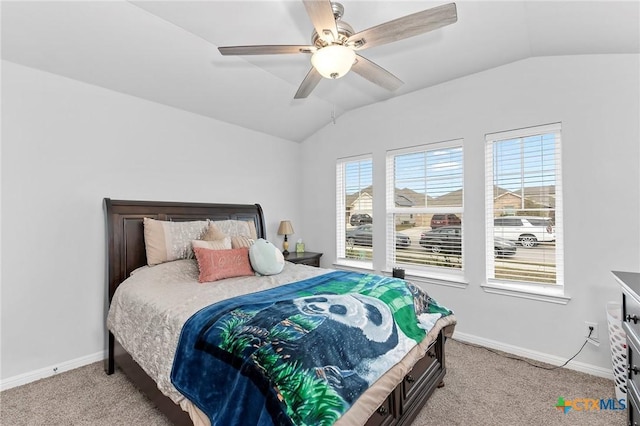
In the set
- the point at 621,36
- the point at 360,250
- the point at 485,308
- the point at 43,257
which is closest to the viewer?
the point at 621,36

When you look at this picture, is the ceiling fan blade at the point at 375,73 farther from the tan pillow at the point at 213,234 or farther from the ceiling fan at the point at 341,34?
the tan pillow at the point at 213,234

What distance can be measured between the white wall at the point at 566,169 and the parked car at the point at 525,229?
154 millimetres

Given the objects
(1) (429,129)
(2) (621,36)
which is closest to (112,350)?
(1) (429,129)

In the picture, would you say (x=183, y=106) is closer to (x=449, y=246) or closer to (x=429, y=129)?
(x=429, y=129)

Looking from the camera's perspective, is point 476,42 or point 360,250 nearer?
point 476,42

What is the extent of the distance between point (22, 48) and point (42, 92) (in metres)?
0.33

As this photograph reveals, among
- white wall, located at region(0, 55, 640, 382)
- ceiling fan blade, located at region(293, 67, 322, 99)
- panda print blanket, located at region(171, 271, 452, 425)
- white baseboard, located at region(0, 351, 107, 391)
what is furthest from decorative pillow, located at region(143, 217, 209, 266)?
ceiling fan blade, located at region(293, 67, 322, 99)

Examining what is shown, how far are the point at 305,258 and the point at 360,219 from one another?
917 millimetres

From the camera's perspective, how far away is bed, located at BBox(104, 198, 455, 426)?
4.75 feet

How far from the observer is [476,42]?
243cm

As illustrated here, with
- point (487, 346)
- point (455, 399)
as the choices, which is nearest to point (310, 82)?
point (455, 399)

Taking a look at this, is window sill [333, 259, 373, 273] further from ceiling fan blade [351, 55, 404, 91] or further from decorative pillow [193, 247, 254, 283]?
ceiling fan blade [351, 55, 404, 91]

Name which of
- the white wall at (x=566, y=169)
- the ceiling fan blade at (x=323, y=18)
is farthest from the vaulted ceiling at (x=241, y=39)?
the ceiling fan blade at (x=323, y=18)

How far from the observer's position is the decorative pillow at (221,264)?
2329 millimetres
